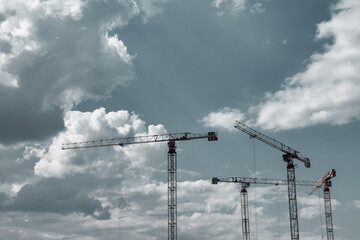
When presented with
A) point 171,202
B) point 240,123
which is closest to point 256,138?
point 240,123

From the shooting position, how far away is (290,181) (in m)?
182

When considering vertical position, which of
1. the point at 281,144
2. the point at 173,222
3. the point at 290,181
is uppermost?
the point at 281,144

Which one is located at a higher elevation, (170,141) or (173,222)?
→ (170,141)

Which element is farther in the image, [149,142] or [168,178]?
[149,142]

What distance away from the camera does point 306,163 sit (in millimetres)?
188250

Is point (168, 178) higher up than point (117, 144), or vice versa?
point (117, 144)

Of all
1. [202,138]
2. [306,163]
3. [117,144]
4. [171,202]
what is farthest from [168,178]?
[306,163]

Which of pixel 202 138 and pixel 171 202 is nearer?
pixel 171 202

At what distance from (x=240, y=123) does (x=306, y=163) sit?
97.7ft

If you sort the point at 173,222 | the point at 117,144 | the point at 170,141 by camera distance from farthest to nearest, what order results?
1. the point at 117,144
2. the point at 170,141
3. the point at 173,222

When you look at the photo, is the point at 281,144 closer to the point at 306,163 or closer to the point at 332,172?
the point at 306,163

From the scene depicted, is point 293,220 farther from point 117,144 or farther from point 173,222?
point 117,144

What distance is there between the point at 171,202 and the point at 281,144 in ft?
160

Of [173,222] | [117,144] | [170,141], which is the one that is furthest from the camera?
[117,144]
